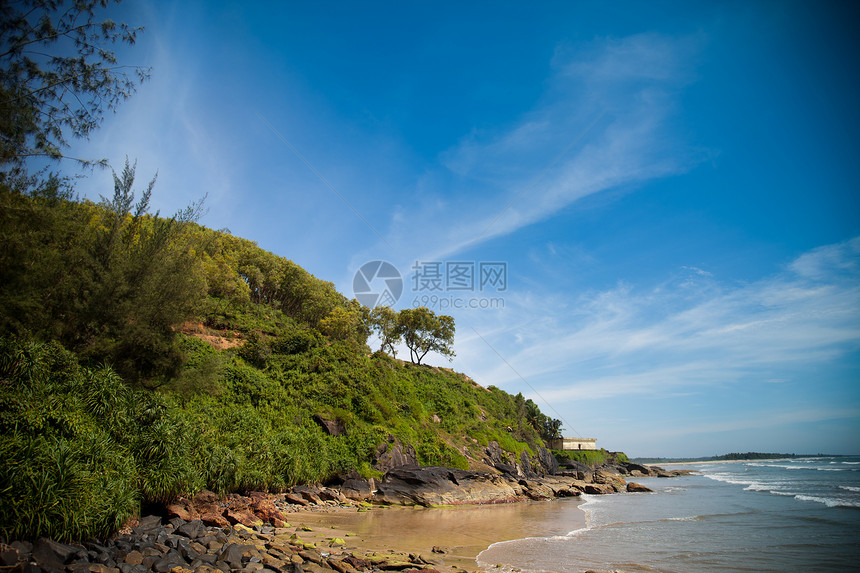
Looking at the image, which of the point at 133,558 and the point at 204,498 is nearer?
the point at 133,558

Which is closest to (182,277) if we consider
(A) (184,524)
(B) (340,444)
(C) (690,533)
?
(A) (184,524)

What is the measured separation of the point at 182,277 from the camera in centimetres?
1794

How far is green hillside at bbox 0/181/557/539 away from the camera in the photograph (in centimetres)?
841

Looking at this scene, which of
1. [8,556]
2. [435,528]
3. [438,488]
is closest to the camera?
[8,556]

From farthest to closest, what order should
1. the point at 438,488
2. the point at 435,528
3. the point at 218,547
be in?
1. the point at 438,488
2. the point at 435,528
3. the point at 218,547

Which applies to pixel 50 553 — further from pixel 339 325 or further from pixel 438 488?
pixel 339 325

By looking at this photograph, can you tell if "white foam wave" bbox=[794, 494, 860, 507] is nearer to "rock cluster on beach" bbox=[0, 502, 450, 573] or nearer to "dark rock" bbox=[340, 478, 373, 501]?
"dark rock" bbox=[340, 478, 373, 501]

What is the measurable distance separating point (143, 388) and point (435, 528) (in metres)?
13.4

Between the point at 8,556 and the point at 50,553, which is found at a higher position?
the point at 8,556

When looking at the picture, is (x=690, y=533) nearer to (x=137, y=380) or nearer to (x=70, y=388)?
(x=70, y=388)

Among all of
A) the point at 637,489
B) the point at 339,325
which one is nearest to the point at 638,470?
the point at 637,489

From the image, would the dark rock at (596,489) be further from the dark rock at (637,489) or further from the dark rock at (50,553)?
the dark rock at (50,553)

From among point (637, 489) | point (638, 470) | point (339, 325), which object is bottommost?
point (638, 470)

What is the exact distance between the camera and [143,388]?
54.8ft
